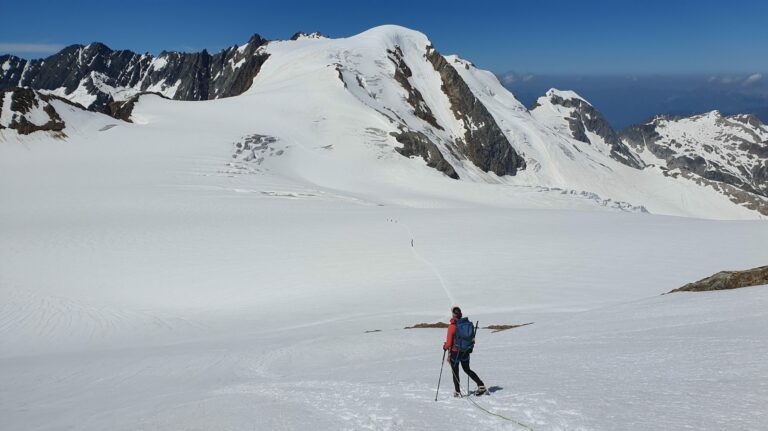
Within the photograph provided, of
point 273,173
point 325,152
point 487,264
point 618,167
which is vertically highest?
point 618,167

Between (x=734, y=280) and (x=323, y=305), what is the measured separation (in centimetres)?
1734

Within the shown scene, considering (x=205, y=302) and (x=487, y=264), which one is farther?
(x=487, y=264)

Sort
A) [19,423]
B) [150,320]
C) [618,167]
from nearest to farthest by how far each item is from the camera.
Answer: [19,423] < [150,320] < [618,167]

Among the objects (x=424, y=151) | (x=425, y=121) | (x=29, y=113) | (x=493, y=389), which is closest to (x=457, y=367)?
(x=493, y=389)

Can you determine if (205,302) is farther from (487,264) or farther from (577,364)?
(577,364)

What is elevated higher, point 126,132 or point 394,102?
point 394,102

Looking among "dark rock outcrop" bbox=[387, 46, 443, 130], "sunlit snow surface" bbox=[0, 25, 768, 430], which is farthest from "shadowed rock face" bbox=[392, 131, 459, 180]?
"dark rock outcrop" bbox=[387, 46, 443, 130]

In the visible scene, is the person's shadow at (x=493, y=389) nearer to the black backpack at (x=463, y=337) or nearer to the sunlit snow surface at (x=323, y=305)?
the sunlit snow surface at (x=323, y=305)

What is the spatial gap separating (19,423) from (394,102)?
93380 millimetres

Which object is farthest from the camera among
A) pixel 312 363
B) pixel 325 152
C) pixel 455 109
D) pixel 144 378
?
pixel 455 109

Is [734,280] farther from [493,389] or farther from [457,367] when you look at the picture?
[457,367]

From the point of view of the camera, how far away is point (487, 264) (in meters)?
29.4

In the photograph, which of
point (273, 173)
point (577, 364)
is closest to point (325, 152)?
point (273, 173)

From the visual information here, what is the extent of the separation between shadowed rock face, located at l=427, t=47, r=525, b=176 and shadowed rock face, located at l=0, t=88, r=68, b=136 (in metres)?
69.9
